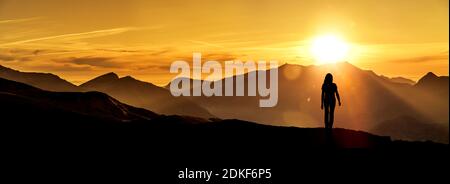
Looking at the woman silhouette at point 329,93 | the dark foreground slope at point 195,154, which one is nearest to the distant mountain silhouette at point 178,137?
the dark foreground slope at point 195,154

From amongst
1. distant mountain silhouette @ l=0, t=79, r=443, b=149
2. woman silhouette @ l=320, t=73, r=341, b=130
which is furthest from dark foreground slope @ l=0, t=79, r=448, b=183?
woman silhouette @ l=320, t=73, r=341, b=130

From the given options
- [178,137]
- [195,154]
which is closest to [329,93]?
[195,154]

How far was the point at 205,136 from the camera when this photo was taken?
29094 millimetres

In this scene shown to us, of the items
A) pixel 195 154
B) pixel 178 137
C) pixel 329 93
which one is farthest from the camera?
pixel 178 137

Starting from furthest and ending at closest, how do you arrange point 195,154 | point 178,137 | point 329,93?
point 178,137
point 329,93
point 195,154

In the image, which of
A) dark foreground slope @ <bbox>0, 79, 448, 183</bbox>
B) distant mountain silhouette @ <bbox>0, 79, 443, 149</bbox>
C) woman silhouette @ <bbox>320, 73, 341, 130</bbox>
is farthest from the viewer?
woman silhouette @ <bbox>320, 73, 341, 130</bbox>

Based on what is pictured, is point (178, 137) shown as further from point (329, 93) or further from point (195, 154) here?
point (329, 93)

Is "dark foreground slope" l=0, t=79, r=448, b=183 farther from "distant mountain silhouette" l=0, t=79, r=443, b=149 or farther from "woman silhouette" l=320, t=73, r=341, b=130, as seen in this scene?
"woman silhouette" l=320, t=73, r=341, b=130

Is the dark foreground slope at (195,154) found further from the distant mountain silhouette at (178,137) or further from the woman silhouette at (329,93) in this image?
the woman silhouette at (329,93)
